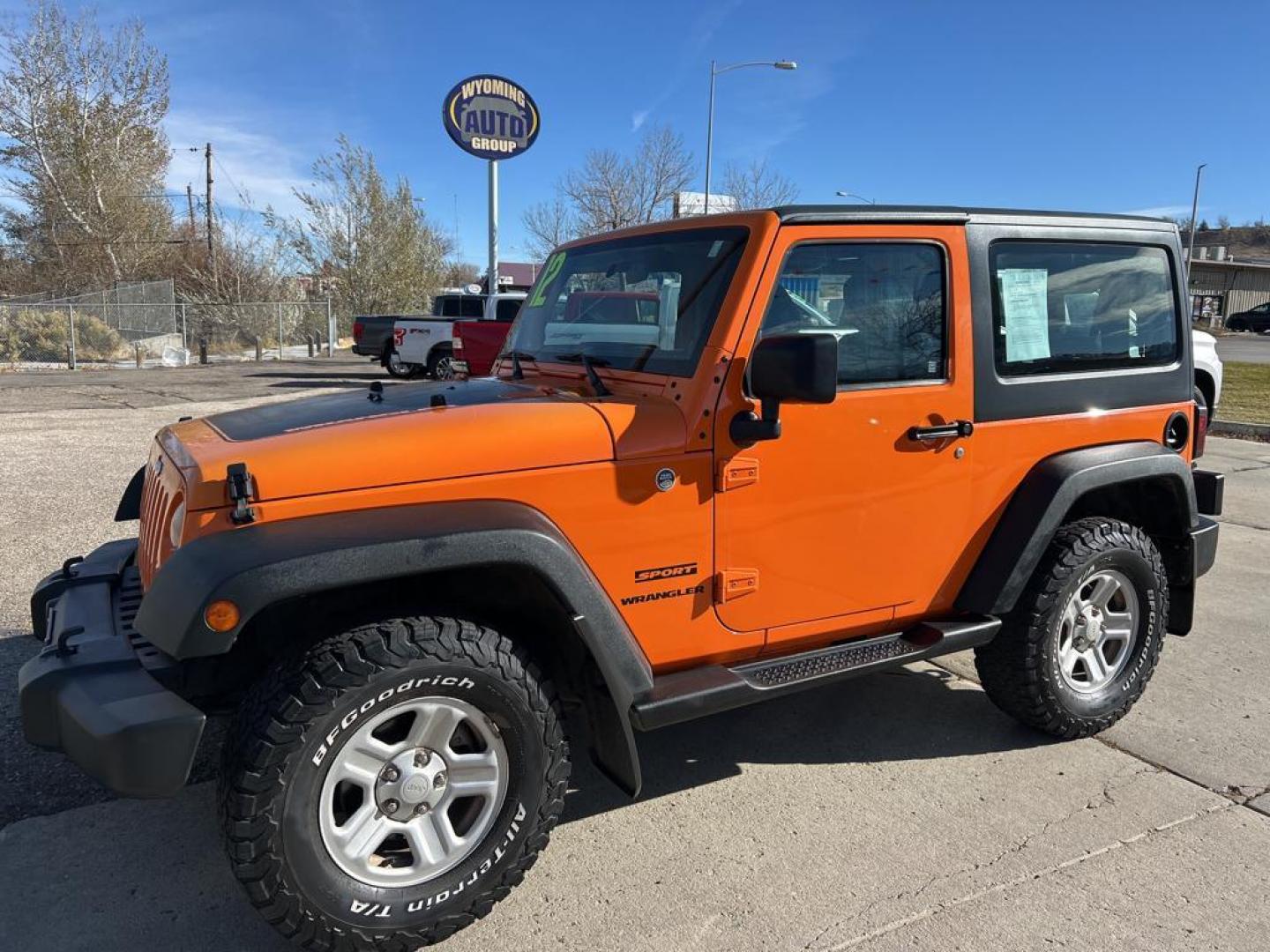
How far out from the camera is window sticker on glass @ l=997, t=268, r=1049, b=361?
3234mm

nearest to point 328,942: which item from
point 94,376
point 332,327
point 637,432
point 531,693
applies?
point 531,693

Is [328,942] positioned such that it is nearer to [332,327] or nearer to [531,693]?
[531,693]

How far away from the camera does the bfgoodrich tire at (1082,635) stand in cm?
335

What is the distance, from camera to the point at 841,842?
2879mm

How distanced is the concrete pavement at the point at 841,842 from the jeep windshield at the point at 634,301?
1550mm

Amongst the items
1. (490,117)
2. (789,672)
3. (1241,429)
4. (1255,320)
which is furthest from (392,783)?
(1255,320)

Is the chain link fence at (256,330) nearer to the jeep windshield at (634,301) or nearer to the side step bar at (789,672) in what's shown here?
the jeep windshield at (634,301)

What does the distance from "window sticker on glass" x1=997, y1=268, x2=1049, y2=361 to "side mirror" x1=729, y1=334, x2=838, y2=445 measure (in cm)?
112

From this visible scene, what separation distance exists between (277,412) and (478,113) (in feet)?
54.8

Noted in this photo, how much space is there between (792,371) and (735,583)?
0.72m

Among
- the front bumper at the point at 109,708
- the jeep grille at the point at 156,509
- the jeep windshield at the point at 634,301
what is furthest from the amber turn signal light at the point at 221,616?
the jeep windshield at the point at 634,301

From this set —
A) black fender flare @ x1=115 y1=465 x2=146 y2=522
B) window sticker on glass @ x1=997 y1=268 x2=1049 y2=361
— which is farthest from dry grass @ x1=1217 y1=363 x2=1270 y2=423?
black fender flare @ x1=115 y1=465 x2=146 y2=522

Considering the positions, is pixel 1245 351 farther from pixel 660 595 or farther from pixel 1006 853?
pixel 660 595

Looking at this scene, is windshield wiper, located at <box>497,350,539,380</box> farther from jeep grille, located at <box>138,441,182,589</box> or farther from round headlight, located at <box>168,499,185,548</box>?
round headlight, located at <box>168,499,185,548</box>
